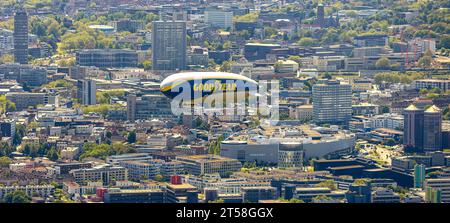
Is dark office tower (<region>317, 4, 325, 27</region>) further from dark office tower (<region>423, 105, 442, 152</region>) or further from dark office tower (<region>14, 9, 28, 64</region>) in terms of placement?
dark office tower (<region>423, 105, 442, 152</region>)

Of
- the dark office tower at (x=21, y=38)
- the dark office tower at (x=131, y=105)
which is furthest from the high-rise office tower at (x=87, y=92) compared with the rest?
the dark office tower at (x=21, y=38)

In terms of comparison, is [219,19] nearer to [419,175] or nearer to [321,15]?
[321,15]

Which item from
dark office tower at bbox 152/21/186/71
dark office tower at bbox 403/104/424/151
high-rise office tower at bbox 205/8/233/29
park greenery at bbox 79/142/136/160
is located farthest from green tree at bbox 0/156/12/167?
high-rise office tower at bbox 205/8/233/29

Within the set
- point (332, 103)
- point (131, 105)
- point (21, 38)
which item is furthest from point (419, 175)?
point (21, 38)

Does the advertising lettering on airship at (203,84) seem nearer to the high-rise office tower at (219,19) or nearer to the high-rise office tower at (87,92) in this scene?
the high-rise office tower at (87,92)
